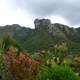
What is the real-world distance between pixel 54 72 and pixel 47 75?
0.36 m

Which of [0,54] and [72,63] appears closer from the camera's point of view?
[0,54]

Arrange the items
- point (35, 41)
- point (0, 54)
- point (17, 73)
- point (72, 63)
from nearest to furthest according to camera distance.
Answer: point (17, 73), point (0, 54), point (72, 63), point (35, 41)

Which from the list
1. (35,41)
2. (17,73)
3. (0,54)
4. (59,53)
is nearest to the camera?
(17,73)

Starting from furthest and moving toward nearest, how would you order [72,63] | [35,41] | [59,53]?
[35,41], [59,53], [72,63]

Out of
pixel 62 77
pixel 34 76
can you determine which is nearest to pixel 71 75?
pixel 62 77

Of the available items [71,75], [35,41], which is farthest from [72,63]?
[35,41]

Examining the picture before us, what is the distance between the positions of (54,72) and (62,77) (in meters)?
0.44

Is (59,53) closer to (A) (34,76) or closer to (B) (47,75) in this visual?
(B) (47,75)

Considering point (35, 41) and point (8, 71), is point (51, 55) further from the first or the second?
point (35, 41)

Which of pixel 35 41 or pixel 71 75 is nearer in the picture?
pixel 71 75

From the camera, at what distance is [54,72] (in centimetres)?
1645

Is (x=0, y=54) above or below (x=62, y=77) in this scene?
above

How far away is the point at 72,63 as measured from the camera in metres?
23.8

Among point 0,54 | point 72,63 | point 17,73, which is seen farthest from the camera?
point 72,63
